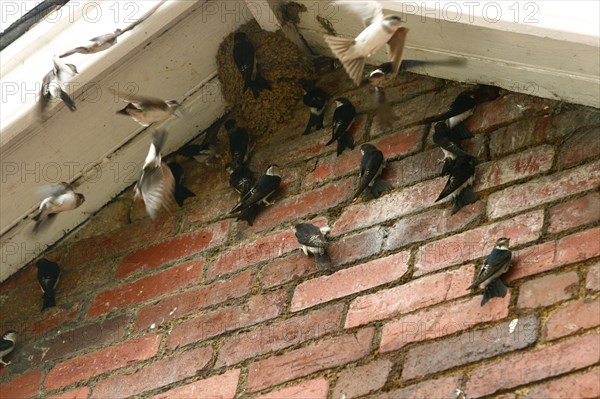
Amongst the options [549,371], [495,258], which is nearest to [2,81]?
[495,258]

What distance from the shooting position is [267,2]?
365 centimetres

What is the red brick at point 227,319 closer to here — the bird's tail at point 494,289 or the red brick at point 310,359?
the red brick at point 310,359

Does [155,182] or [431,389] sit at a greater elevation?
[155,182]

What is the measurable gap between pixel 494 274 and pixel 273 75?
1364 millimetres

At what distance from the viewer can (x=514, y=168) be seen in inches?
123

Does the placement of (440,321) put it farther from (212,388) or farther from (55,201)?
(55,201)

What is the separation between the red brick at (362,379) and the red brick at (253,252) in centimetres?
55

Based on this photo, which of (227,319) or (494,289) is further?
(227,319)

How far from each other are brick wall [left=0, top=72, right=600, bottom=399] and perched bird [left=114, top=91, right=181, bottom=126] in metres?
0.23

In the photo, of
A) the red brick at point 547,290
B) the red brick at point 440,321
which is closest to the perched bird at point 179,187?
the red brick at point 440,321

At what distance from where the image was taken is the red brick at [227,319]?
10.4ft

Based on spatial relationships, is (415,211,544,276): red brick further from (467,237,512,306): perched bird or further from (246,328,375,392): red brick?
→ (246,328,375,392): red brick

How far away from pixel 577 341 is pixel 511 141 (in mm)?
765

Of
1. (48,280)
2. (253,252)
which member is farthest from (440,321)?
(48,280)
